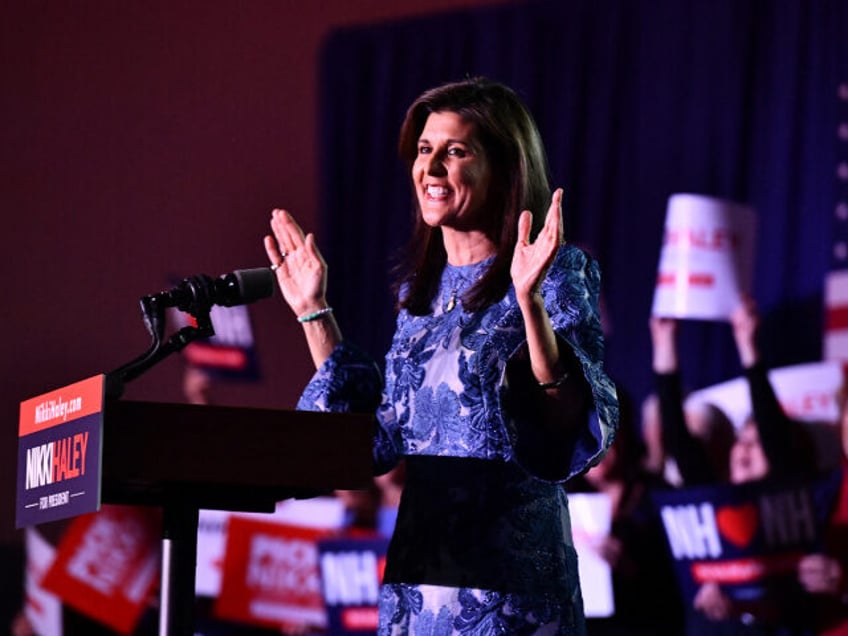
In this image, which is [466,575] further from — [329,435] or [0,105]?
[0,105]

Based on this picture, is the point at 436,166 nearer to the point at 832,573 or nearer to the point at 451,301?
the point at 451,301

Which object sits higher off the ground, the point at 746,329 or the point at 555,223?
the point at 746,329

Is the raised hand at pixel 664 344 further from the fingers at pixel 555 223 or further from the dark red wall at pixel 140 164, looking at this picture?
the fingers at pixel 555 223

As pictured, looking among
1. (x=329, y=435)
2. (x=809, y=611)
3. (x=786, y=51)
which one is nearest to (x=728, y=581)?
(x=809, y=611)

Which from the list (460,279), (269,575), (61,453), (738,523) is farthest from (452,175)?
(269,575)

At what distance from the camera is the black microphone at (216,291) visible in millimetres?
1732

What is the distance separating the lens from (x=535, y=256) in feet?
5.77

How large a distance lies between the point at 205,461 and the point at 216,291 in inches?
10.9

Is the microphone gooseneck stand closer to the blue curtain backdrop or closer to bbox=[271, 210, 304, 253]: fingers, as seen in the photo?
bbox=[271, 210, 304, 253]: fingers

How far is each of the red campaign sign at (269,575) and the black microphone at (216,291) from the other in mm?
3671

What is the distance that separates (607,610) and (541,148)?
257 cm

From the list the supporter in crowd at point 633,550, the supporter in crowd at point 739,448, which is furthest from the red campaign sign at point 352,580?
the supporter in crowd at point 739,448

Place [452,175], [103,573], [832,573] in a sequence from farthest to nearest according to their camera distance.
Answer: [103,573] → [832,573] → [452,175]

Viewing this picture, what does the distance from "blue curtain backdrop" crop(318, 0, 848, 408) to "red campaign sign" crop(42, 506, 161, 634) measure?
1.24 metres
